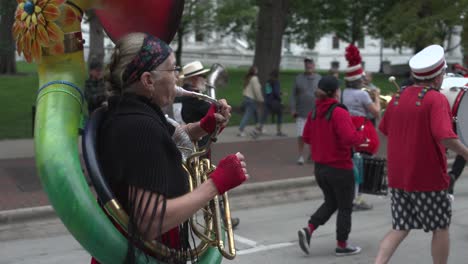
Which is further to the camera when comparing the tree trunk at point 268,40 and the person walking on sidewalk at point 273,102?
the tree trunk at point 268,40

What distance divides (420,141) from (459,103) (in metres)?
1.00

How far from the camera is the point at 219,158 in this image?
36.7 feet

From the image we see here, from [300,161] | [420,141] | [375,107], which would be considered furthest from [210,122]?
[300,161]

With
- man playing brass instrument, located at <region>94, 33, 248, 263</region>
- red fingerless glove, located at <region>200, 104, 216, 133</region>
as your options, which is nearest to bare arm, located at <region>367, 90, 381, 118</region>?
red fingerless glove, located at <region>200, 104, 216, 133</region>

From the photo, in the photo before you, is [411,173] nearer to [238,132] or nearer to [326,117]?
[326,117]

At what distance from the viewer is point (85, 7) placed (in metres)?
2.38

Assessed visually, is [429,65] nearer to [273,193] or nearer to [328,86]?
[328,86]

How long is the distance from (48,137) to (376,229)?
5507 millimetres

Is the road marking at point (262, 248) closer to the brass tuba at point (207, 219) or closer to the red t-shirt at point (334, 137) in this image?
the red t-shirt at point (334, 137)

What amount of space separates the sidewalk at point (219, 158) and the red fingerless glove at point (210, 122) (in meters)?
3.78

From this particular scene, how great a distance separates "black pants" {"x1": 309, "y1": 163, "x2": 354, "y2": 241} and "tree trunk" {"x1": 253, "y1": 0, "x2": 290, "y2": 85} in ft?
39.9

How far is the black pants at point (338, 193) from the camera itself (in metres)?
5.93

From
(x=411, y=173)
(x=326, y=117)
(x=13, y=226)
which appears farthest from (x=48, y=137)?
(x=13, y=226)

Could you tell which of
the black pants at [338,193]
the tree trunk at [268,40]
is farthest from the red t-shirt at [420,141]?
the tree trunk at [268,40]
